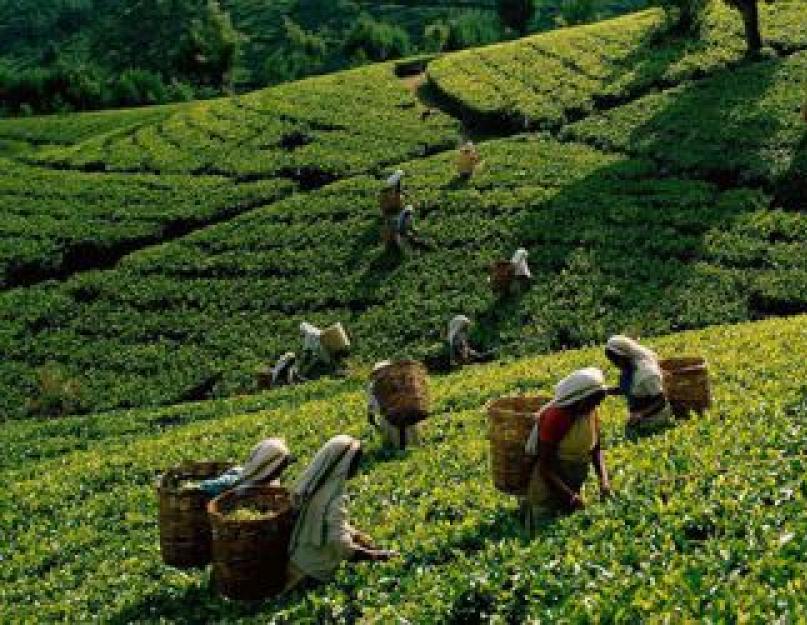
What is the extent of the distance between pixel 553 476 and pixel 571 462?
A: 23cm

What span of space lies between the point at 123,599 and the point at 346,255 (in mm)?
25372

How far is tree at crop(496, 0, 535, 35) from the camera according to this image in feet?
291

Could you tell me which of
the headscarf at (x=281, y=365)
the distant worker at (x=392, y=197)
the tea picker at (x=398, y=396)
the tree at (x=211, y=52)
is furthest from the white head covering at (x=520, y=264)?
the tree at (x=211, y=52)

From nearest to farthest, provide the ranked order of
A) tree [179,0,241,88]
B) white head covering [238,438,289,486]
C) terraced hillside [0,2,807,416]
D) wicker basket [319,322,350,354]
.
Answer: white head covering [238,438,289,486] < wicker basket [319,322,350,354] < terraced hillside [0,2,807,416] < tree [179,0,241,88]

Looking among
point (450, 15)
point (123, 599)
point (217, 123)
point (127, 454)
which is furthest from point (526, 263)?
point (450, 15)

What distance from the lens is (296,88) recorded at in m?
58.3

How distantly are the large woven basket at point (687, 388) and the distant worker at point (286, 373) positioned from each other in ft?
54.4

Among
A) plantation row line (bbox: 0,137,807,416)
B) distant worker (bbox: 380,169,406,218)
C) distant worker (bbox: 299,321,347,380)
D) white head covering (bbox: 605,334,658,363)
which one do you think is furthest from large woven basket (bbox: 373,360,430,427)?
distant worker (bbox: 380,169,406,218)

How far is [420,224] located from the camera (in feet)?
123

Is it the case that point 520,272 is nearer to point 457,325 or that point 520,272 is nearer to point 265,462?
point 457,325

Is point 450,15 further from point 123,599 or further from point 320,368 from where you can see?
point 123,599

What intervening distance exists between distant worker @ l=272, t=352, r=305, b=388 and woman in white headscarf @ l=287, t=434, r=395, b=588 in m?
18.6

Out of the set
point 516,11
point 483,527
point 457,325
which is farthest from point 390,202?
point 516,11

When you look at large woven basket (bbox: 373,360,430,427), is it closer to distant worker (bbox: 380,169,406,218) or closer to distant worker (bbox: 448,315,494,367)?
distant worker (bbox: 448,315,494,367)
